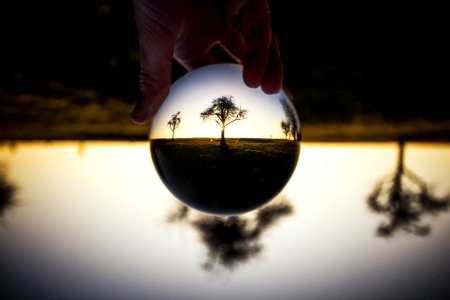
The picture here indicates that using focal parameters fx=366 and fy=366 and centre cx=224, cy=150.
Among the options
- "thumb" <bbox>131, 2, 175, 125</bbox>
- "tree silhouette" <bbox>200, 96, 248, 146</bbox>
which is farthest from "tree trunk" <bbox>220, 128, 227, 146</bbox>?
"thumb" <bbox>131, 2, 175, 125</bbox>

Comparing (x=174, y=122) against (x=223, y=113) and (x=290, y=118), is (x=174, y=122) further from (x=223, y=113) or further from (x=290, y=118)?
(x=290, y=118)

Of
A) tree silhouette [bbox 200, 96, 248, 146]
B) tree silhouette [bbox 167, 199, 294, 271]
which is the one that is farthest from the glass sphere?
tree silhouette [bbox 167, 199, 294, 271]

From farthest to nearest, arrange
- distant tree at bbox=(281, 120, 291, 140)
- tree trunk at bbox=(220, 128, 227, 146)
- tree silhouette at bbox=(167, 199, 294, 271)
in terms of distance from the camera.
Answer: tree silhouette at bbox=(167, 199, 294, 271)
distant tree at bbox=(281, 120, 291, 140)
tree trunk at bbox=(220, 128, 227, 146)

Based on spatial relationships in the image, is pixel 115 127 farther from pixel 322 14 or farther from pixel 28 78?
pixel 322 14

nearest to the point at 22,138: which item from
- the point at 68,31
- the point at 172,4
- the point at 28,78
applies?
the point at 28,78

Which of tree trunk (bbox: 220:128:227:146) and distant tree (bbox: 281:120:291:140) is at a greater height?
distant tree (bbox: 281:120:291:140)

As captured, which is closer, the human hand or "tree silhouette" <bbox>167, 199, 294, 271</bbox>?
the human hand

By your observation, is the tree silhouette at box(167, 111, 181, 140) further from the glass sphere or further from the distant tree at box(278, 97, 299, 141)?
the distant tree at box(278, 97, 299, 141)

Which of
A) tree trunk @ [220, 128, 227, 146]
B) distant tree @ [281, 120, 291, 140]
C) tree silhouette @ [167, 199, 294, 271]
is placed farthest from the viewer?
tree silhouette @ [167, 199, 294, 271]

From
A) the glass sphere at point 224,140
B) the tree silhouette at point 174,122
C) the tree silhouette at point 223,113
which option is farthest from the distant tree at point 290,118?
the tree silhouette at point 174,122
